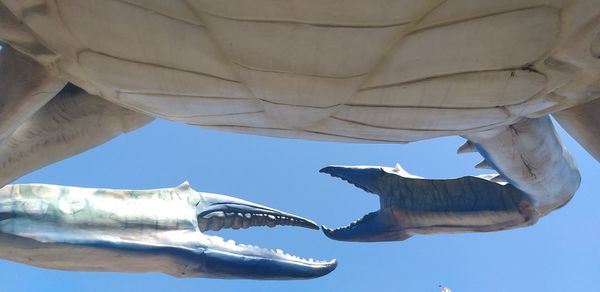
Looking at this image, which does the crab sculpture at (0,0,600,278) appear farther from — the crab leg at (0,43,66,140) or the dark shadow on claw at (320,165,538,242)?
the dark shadow on claw at (320,165,538,242)

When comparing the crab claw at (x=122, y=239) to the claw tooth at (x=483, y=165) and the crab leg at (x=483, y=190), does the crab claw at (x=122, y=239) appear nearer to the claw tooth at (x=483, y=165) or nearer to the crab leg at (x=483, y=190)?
the crab leg at (x=483, y=190)

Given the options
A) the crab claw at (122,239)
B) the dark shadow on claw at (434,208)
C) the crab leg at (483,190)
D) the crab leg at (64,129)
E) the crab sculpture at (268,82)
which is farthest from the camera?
the dark shadow on claw at (434,208)

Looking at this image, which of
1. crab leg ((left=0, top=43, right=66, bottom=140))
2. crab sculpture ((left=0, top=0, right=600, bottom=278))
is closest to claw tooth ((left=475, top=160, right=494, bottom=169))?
crab sculpture ((left=0, top=0, right=600, bottom=278))

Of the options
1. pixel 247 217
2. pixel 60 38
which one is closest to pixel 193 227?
pixel 247 217

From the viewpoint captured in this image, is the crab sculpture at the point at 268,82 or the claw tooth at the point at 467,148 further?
the claw tooth at the point at 467,148

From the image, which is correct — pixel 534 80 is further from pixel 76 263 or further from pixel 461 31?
pixel 76 263

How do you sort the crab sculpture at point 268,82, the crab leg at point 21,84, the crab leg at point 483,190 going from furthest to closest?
the crab leg at point 483,190 → the crab leg at point 21,84 → the crab sculpture at point 268,82

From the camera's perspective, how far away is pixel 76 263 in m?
4.46

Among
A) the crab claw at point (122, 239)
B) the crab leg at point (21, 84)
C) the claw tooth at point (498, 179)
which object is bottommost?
the crab claw at point (122, 239)

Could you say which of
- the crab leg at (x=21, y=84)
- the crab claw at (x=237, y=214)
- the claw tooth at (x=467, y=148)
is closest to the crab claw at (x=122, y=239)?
the crab claw at (x=237, y=214)

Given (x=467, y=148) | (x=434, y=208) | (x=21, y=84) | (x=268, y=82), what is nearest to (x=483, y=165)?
(x=467, y=148)

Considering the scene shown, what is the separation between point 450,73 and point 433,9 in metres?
0.43

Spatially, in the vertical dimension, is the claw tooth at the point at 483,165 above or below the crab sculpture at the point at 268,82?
above

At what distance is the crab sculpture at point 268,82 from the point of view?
219 centimetres
